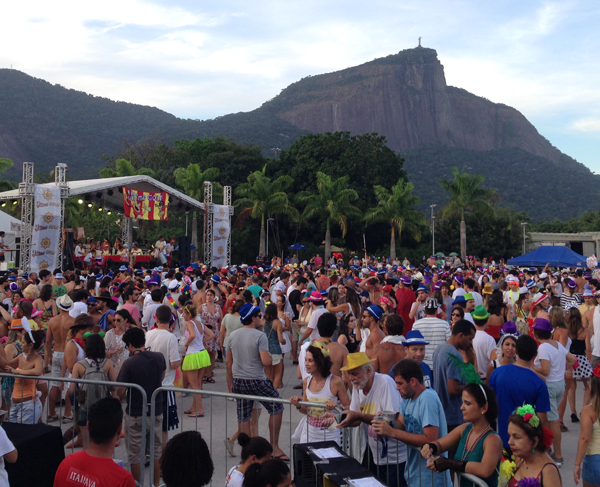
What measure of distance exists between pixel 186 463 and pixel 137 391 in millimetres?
2598

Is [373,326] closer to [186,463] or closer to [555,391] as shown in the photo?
[555,391]

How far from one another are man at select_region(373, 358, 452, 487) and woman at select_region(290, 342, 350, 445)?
80cm

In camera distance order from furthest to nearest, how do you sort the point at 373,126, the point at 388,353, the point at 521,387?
the point at 373,126 < the point at 388,353 < the point at 521,387

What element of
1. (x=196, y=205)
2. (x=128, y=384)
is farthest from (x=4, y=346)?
(x=196, y=205)

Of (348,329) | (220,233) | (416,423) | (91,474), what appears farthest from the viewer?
(220,233)

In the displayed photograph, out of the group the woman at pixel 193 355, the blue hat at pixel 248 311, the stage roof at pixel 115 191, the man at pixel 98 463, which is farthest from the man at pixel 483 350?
the stage roof at pixel 115 191

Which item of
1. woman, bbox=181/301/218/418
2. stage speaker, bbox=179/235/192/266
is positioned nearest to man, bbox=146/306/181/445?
woman, bbox=181/301/218/418

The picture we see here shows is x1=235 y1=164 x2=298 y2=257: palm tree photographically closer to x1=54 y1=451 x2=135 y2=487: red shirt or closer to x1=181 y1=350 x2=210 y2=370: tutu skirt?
x1=181 y1=350 x2=210 y2=370: tutu skirt

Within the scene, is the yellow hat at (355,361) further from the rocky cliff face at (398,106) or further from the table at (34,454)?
the rocky cliff face at (398,106)

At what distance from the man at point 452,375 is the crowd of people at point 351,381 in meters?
0.01

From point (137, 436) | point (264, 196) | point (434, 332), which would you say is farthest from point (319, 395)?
point (264, 196)

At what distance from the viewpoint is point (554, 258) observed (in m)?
24.7

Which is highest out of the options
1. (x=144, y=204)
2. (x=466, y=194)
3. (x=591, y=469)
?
(x=466, y=194)

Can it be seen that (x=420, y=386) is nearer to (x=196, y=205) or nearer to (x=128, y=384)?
(x=128, y=384)
